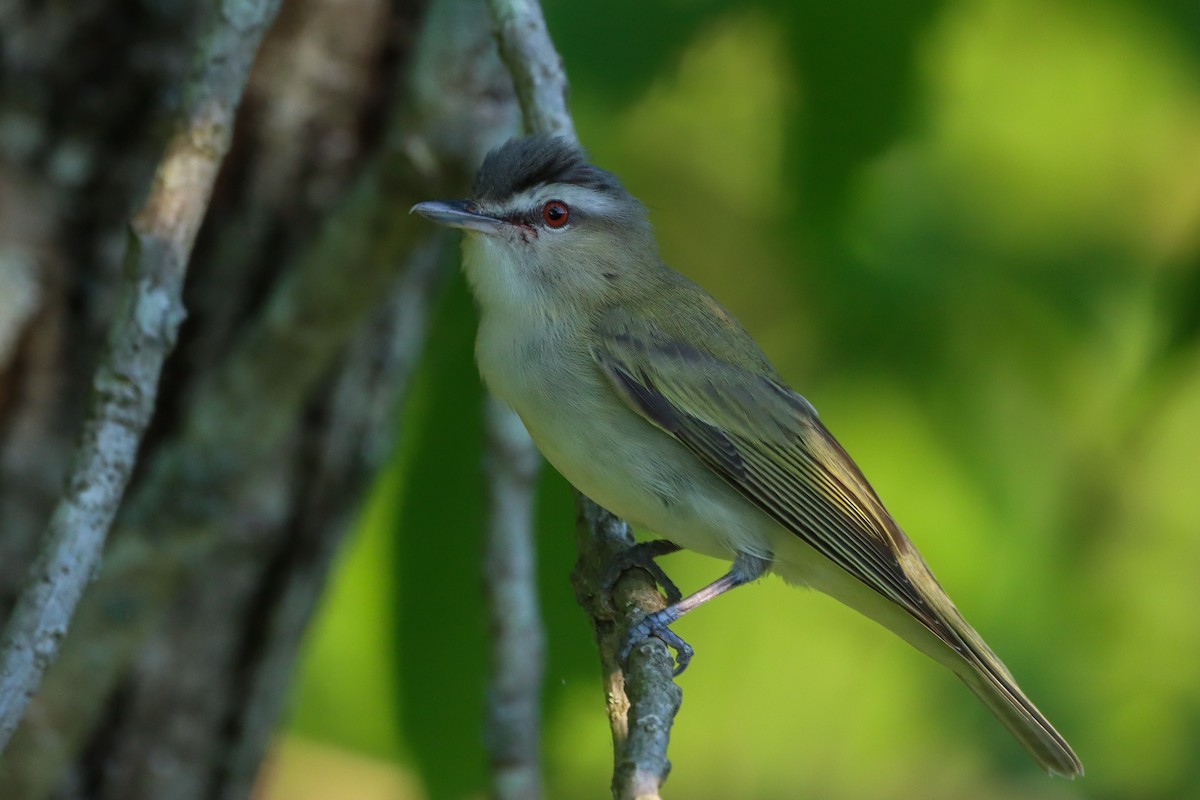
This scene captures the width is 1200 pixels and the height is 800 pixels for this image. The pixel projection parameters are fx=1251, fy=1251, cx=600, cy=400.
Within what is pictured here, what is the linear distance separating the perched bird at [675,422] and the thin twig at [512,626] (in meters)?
0.29

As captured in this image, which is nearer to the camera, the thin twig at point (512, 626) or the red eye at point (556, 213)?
the thin twig at point (512, 626)

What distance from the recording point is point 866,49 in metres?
3.09

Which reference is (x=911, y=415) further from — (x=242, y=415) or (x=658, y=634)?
(x=242, y=415)

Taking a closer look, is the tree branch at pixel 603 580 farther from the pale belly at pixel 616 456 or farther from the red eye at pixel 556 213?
the red eye at pixel 556 213

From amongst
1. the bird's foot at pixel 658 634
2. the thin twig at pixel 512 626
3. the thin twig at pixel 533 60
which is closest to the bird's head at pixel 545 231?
the thin twig at pixel 533 60

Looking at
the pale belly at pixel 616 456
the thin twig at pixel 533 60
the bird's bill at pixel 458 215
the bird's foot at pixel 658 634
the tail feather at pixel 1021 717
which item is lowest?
the bird's foot at pixel 658 634

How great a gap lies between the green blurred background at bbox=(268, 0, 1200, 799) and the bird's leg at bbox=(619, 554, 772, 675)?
48 centimetres

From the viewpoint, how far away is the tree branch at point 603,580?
216cm

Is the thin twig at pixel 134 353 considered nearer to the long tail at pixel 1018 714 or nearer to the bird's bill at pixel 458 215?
the bird's bill at pixel 458 215

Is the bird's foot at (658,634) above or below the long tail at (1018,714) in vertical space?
below

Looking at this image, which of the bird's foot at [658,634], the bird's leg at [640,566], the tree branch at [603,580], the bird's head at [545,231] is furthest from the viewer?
the bird's head at [545,231]

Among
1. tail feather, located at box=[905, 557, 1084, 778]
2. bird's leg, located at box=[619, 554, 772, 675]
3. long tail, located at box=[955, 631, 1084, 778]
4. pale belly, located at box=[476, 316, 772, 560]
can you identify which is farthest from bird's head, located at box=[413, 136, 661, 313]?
long tail, located at box=[955, 631, 1084, 778]

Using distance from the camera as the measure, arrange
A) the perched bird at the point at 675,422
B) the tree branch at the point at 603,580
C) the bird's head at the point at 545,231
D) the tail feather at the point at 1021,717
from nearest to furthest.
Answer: the tree branch at the point at 603,580 < the perched bird at the point at 675,422 < the tail feather at the point at 1021,717 < the bird's head at the point at 545,231

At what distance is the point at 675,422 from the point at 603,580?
1.56 ft
